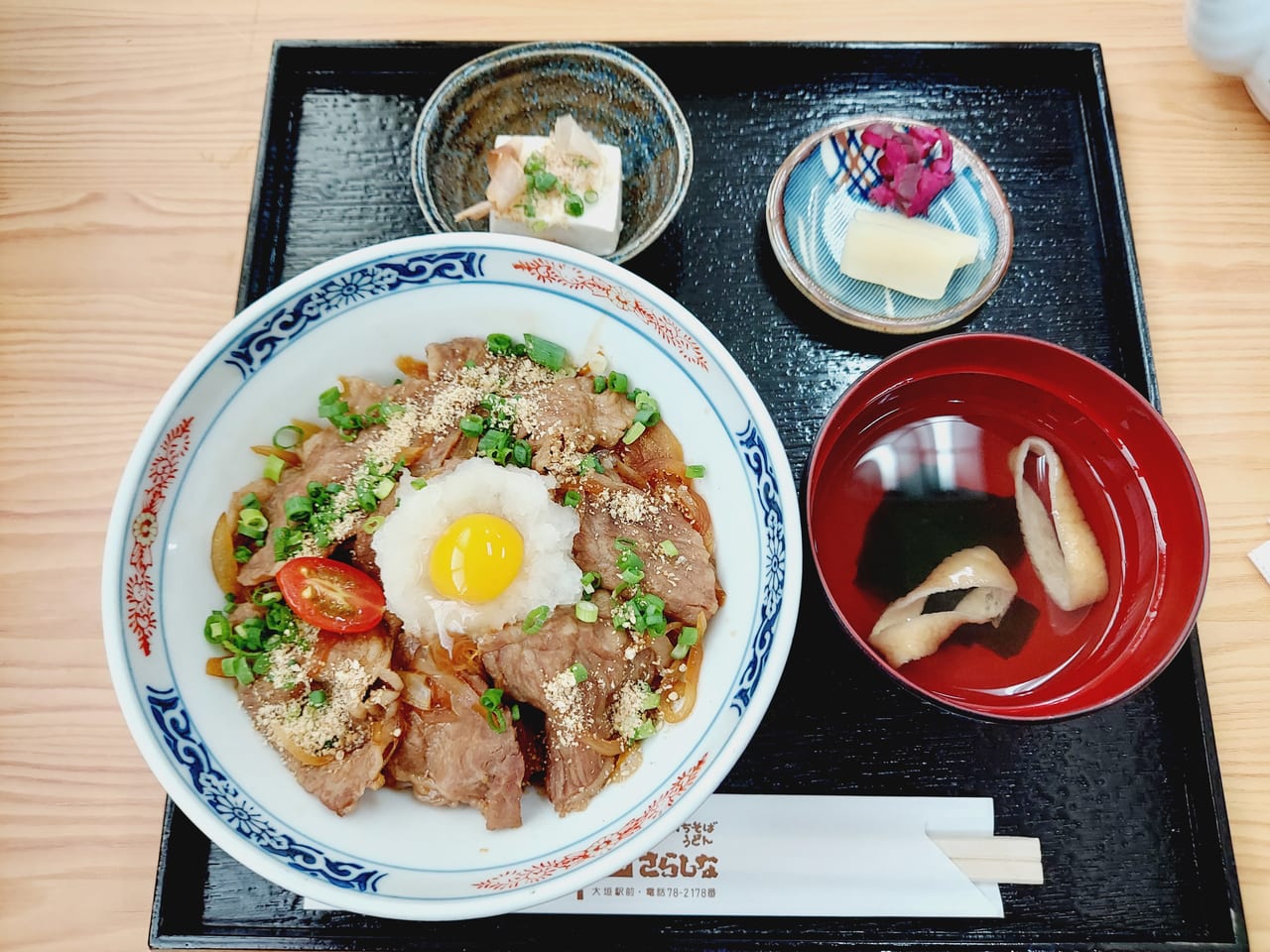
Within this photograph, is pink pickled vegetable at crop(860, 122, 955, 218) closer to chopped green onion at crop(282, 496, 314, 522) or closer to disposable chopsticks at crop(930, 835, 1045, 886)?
disposable chopsticks at crop(930, 835, 1045, 886)

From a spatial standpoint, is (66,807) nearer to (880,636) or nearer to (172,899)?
(172,899)

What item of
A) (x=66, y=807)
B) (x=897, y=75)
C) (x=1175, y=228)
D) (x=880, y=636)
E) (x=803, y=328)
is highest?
(x=897, y=75)

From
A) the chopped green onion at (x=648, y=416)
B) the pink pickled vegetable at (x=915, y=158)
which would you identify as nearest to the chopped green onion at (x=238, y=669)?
the chopped green onion at (x=648, y=416)

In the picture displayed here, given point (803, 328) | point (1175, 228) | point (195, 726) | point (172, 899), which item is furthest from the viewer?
point (1175, 228)

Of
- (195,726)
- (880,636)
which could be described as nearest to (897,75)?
(880,636)

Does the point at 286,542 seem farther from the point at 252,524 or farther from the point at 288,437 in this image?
the point at 288,437

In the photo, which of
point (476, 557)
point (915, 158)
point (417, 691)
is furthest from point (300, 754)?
point (915, 158)

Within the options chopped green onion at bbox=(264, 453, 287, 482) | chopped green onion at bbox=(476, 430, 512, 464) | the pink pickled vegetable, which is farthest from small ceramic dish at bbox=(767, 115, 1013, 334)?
chopped green onion at bbox=(264, 453, 287, 482)
